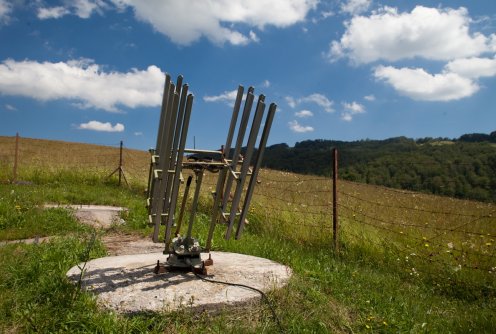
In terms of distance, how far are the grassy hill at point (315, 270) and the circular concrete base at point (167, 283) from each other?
13cm

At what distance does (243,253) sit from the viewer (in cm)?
635

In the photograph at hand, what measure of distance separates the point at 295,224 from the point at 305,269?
2.38m

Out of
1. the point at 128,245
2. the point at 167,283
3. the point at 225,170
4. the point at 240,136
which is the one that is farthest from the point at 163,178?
the point at 128,245

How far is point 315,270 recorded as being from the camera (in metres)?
5.62

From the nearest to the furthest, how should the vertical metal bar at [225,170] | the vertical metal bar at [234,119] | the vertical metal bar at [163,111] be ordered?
the vertical metal bar at [225,170] < the vertical metal bar at [163,111] < the vertical metal bar at [234,119]

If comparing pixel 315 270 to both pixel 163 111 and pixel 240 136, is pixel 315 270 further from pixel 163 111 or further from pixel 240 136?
pixel 163 111

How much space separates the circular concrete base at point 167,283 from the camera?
407 centimetres

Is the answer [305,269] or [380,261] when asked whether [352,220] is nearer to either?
[380,261]

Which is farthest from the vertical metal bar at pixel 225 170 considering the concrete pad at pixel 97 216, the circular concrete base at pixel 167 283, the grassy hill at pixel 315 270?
the concrete pad at pixel 97 216

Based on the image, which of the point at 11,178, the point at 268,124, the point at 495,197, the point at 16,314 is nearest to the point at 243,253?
the point at 268,124

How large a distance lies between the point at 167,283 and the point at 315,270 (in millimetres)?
2229

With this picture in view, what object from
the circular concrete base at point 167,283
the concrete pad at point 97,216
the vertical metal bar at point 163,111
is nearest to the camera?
the circular concrete base at point 167,283

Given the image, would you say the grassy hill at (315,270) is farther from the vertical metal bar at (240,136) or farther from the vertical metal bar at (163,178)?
the vertical metal bar at (240,136)

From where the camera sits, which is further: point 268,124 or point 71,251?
point 71,251
